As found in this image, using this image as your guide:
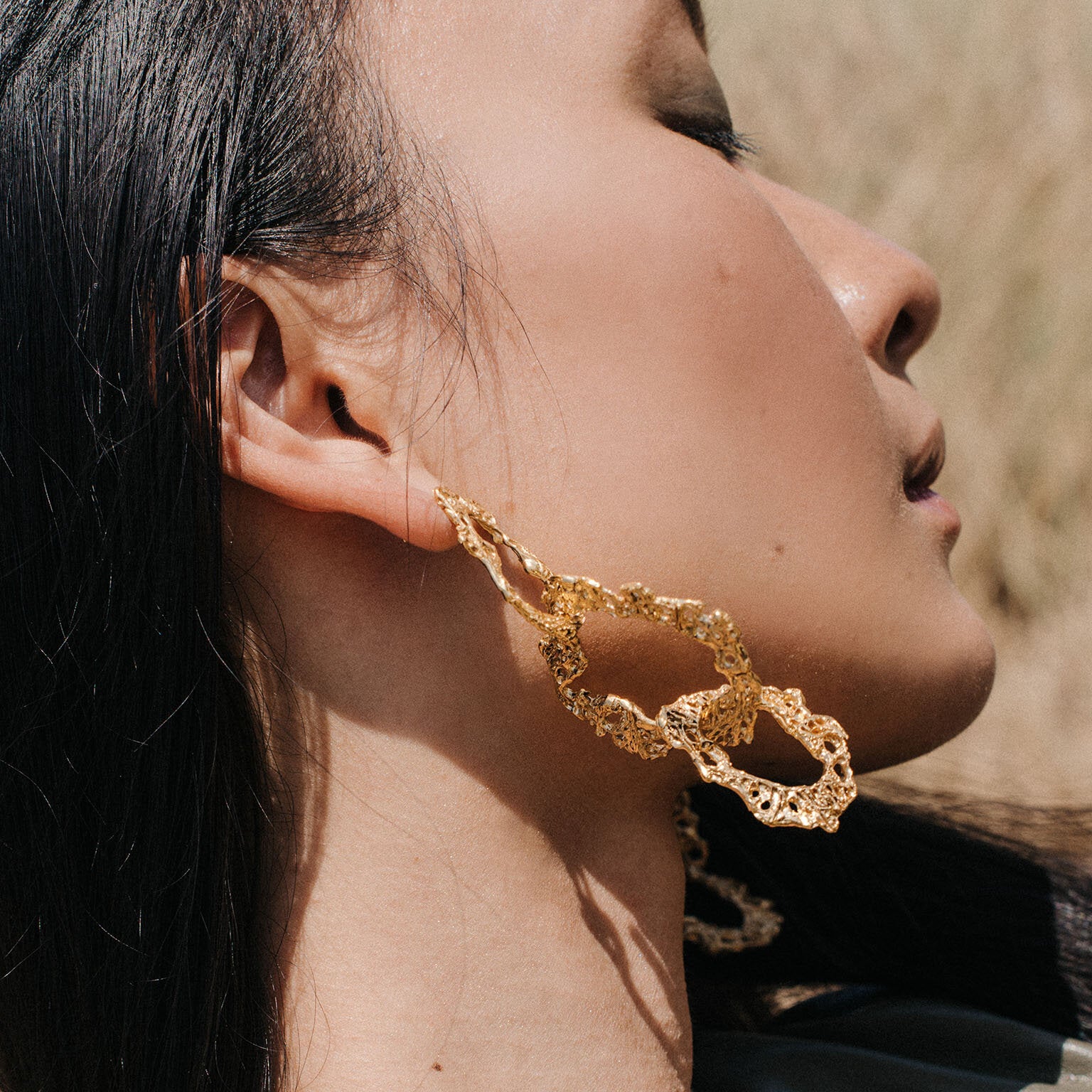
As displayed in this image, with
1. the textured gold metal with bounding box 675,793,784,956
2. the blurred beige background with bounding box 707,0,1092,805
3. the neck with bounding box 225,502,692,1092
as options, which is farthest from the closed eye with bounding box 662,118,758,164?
the blurred beige background with bounding box 707,0,1092,805

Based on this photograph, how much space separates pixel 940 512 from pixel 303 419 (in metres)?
0.70

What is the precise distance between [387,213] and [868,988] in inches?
54.3

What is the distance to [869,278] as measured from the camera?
1.25 m

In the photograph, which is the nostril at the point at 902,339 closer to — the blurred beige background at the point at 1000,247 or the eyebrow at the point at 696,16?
the eyebrow at the point at 696,16

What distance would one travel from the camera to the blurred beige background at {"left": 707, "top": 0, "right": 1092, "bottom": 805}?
3.42 meters

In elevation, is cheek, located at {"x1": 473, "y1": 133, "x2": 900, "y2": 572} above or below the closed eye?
below

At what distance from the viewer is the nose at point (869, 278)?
124 cm

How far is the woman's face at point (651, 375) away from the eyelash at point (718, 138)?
1cm

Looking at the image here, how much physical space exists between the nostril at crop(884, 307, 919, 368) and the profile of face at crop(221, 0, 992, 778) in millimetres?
181

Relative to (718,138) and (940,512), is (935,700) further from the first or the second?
(718,138)

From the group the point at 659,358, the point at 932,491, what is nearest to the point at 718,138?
the point at 659,358

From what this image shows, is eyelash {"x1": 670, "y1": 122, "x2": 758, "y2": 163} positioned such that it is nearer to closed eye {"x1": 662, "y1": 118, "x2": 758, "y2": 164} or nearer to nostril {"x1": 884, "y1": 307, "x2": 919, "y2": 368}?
closed eye {"x1": 662, "y1": 118, "x2": 758, "y2": 164}

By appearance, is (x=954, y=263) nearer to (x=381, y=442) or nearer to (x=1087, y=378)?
(x=1087, y=378)

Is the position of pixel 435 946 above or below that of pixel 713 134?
below
